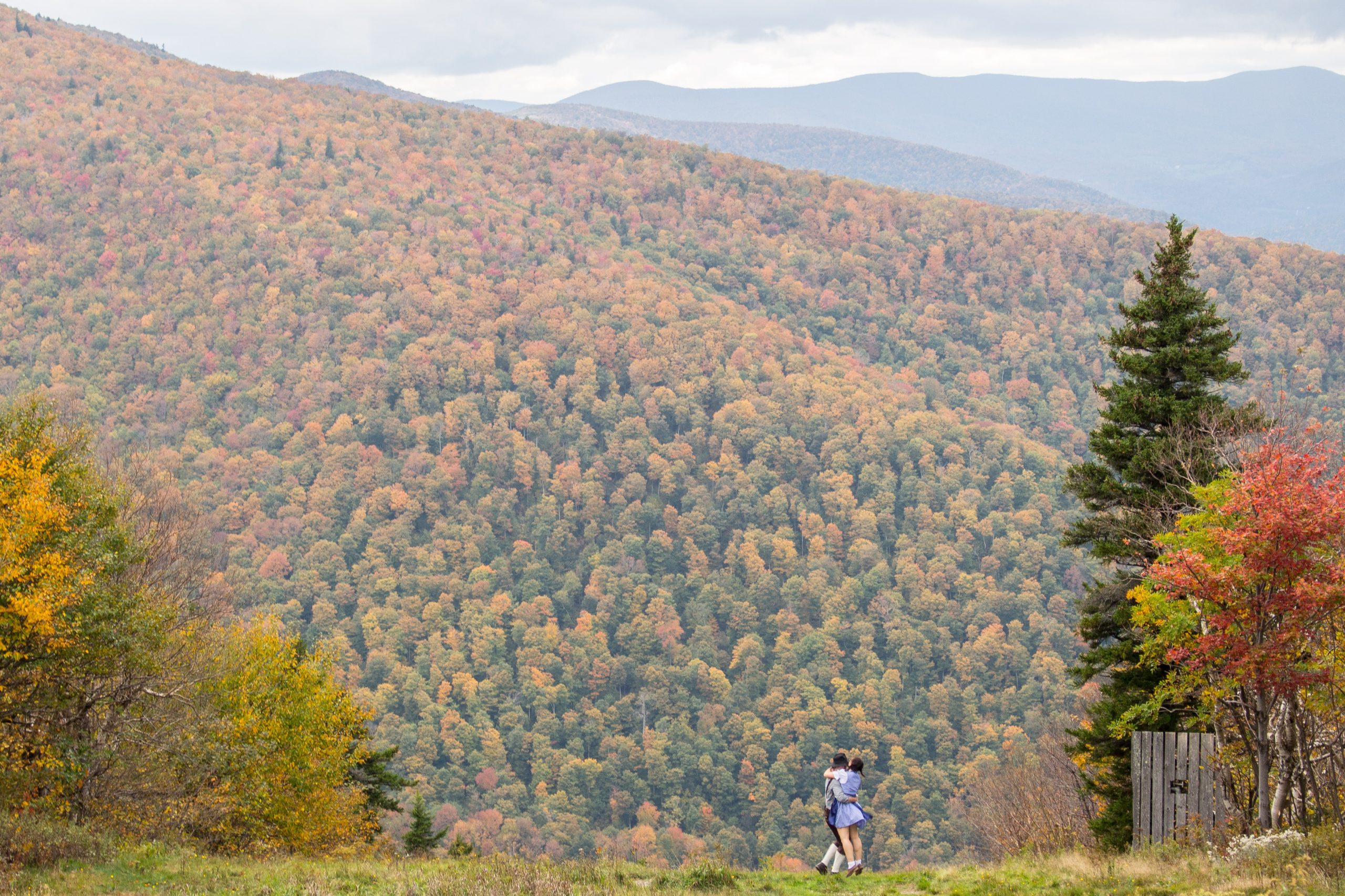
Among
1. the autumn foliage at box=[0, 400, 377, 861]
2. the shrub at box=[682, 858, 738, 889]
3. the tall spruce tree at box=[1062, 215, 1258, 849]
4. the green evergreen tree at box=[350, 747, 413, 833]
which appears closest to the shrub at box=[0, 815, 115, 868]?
the autumn foliage at box=[0, 400, 377, 861]

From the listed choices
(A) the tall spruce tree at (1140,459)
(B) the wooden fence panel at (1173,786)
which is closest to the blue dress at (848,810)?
(B) the wooden fence panel at (1173,786)

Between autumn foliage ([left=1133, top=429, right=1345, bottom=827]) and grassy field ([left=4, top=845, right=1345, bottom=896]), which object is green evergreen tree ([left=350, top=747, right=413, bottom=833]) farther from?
autumn foliage ([left=1133, top=429, right=1345, bottom=827])

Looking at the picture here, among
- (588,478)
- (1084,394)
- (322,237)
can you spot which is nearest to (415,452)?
(588,478)

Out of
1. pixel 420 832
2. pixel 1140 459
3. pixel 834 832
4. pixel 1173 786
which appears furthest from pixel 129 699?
pixel 1140 459

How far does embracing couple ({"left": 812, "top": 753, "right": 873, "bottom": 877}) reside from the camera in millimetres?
11883

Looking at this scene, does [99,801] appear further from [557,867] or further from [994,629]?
[994,629]

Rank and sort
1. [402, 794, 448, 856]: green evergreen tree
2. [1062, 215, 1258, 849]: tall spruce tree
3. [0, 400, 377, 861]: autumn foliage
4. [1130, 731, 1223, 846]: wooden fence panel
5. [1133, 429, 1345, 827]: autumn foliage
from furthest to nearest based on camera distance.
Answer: [402, 794, 448, 856]: green evergreen tree → [1062, 215, 1258, 849]: tall spruce tree → [0, 400, 377, 861]: autumn foliage → [1130, 731, 1223, 846]: wooden fence panel → [1133, 429, 1345, 827]: autumn foliage

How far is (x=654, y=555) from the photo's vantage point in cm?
10225

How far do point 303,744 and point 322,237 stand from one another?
434 feet

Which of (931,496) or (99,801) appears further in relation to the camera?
(931,496)

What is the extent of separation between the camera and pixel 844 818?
12.0 m

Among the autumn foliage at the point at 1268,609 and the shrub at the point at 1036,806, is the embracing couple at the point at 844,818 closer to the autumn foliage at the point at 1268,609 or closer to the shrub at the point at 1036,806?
the shrub at the point at 1036,806

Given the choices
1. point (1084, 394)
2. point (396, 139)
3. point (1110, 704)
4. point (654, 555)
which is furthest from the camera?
point (396, 139)

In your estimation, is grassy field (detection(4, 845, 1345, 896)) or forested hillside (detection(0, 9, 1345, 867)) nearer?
grassy field (detection(4, 845, 1345, 896))
